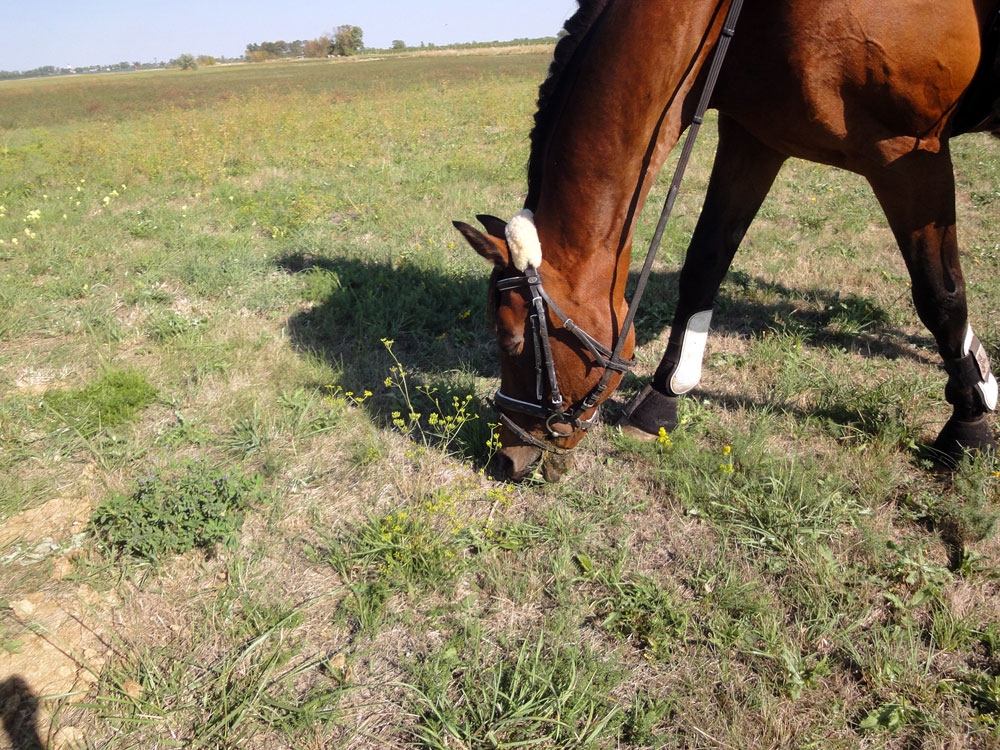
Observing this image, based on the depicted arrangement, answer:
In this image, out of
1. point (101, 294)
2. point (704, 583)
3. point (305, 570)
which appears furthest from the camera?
point (101, 294)

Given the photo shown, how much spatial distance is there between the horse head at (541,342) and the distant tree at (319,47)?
10418 centimetres

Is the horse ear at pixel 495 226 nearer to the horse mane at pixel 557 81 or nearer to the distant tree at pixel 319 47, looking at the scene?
the horse mane at pixel 557 81

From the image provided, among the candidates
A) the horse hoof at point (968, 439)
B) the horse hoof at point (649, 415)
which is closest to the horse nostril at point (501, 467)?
the horse hoof at point (649, 415)

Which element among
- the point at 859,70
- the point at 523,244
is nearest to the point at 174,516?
the point at 523,244

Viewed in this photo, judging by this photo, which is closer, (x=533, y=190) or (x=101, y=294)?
(x=533, y=190)

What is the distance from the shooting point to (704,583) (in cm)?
220

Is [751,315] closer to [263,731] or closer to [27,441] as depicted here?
[263,731]

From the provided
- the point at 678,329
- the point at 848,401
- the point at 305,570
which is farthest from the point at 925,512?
the point at 305,570

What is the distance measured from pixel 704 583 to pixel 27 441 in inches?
139

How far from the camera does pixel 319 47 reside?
90.9 metres

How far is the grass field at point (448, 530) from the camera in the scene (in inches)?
70.8

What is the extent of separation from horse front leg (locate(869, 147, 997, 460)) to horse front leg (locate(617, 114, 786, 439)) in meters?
0.69

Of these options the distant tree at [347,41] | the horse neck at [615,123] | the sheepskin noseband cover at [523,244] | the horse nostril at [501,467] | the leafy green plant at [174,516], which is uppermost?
the distant tree at [347,41]

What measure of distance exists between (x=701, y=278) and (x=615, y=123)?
1281mm
